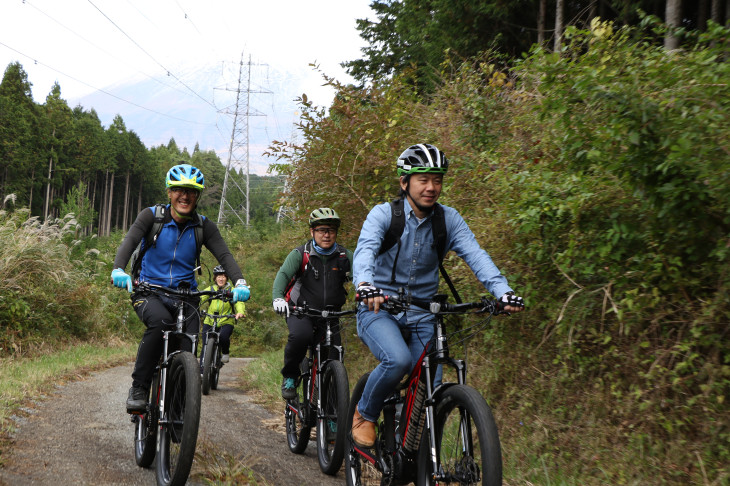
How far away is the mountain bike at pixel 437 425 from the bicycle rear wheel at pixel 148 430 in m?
1.84

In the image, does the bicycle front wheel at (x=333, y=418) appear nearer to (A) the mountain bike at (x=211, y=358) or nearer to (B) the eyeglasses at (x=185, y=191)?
(B) the eyeglasses at (x=185, y=191)

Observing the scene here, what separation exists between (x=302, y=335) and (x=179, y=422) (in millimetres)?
1800

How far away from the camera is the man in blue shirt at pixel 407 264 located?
12.7ft

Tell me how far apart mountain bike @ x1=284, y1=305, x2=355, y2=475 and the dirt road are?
7.4 inches

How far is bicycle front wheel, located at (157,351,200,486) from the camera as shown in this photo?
4.13 m

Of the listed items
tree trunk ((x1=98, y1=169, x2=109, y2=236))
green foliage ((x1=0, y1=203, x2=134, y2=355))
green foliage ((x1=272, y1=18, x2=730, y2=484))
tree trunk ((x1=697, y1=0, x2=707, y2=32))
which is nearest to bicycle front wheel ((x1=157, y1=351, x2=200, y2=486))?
green foliage ((x1=272, y1=18, x2=730, y2=484))

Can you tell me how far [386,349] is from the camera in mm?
3838

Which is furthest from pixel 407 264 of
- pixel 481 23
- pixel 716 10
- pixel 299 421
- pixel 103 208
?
pixel 103 208

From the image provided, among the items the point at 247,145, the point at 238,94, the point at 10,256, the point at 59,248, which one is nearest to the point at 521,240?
the point at 10,256

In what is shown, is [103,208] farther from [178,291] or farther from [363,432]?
[363,432]

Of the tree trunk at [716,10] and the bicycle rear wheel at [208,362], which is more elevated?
the tree trunk at [716,10]

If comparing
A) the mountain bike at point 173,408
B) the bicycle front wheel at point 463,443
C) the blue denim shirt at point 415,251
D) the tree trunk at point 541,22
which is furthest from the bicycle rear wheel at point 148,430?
the tree trunk at point 541,22

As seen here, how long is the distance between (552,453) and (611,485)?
725 millimetres

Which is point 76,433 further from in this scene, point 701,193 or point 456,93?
point 456,93
